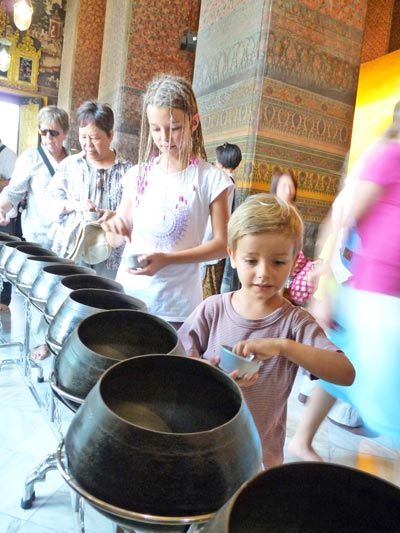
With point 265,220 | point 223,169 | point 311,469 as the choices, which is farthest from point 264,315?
point 223,169

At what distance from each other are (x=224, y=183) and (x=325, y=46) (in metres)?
4.39

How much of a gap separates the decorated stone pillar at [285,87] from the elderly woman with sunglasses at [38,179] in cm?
234

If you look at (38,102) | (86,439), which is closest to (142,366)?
(86,439)

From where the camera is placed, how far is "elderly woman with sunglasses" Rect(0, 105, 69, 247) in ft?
10.5

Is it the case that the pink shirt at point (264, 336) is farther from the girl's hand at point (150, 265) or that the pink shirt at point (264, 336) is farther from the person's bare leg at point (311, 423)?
the person's bare leg at point (311, 423)

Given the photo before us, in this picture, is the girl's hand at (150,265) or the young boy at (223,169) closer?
the girl's hand at (150,265)

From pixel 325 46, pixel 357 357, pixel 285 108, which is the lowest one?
pixel 357 357

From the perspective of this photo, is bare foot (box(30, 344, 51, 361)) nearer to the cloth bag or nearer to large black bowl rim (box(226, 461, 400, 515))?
the cloth bag

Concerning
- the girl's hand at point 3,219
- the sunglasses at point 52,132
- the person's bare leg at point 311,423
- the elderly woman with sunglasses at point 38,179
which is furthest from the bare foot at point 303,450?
the sunglasses at point 52,132

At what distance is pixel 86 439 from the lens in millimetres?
555

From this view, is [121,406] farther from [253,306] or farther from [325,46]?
[325,46]

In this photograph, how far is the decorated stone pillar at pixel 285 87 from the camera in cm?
497

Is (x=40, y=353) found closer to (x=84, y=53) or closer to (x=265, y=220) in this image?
(x=265, y=220)

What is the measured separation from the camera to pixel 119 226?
1912 mm
